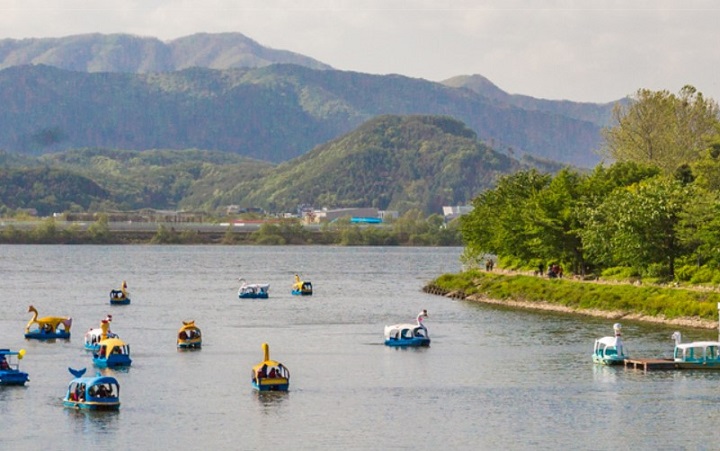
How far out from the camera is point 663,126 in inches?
7520

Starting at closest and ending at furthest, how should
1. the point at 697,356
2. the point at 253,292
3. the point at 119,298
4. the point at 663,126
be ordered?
the point at 697,356 → the point at 119,298 → the point at 253,292 → the point at 663,126

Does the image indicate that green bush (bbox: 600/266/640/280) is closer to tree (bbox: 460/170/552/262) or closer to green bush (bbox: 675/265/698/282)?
green bush (bbox: 675/265/698/282)

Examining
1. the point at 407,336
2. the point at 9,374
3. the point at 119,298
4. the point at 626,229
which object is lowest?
the point at 9,374

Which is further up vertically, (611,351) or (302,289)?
(302,289)

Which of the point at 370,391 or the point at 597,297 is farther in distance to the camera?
the point at 597,297

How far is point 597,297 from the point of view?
126438 millimetres

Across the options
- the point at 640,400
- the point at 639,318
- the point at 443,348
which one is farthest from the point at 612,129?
the point at 640,400

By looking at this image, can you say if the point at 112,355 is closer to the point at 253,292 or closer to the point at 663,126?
the point at 253,292

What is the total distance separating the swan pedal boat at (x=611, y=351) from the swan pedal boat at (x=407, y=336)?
53.1ft

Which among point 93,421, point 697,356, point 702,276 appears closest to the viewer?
point 93,421

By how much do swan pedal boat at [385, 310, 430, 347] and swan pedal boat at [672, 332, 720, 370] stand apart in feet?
71.6

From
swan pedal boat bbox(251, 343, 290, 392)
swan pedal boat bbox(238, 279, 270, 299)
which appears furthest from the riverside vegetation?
swan pedal boat bbox(251, 343, 290, 392)

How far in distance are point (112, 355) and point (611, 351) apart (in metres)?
32.9

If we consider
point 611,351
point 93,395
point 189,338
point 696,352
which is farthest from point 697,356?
point 93,395
